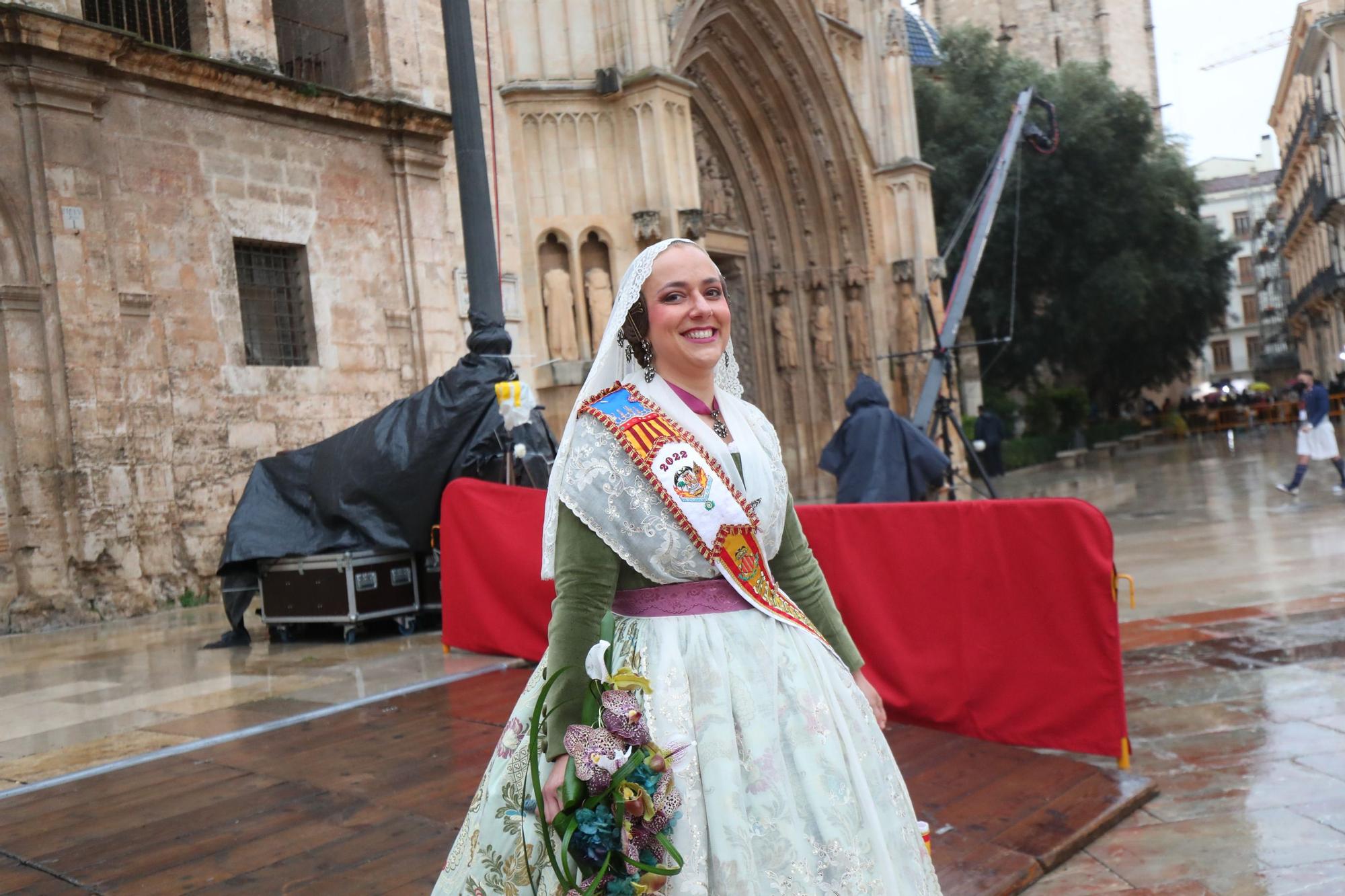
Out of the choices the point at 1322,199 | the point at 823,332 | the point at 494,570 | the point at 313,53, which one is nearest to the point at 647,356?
the point at 494,570

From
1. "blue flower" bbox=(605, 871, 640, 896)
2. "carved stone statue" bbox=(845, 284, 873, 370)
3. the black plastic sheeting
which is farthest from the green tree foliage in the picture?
Result: "blue flower" bbox=(605, 871, 640, 896)

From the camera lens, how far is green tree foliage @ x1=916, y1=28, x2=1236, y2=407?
2568 centimetres

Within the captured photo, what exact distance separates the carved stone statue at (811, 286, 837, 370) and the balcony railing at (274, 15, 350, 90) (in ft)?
34.2

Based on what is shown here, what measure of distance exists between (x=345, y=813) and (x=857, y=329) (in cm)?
1797

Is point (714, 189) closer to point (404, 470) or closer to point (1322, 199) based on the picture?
point (404, 470)

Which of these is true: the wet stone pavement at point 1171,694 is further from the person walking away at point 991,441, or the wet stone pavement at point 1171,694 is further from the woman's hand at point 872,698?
the person walking away at point 991,441

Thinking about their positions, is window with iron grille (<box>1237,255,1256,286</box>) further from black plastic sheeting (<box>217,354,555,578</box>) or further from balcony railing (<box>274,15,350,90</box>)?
black plastic sheeting (<box>217,354,555,578</box>)

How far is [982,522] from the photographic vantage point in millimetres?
4367

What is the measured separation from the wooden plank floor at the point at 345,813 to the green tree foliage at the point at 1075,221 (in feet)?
75.2

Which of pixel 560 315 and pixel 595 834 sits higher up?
pixel 560 315

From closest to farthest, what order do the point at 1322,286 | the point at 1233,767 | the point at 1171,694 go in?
the point at 1233,767 < the point at 1171,694 < the point at 1322,286

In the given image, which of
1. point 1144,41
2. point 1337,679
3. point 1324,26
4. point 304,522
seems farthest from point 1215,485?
point 1144,41

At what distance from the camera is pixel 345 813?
3668mm

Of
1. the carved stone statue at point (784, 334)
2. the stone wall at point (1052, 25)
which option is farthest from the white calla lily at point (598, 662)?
the stone wall at point (1052, 25)
